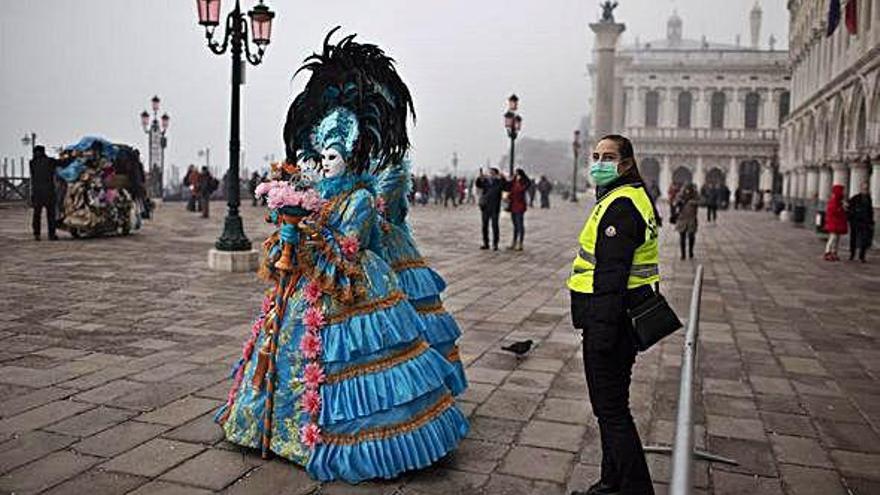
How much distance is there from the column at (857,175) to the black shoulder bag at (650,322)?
807 inches

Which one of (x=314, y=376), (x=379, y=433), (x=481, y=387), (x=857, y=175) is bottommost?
(x=481, y=387)

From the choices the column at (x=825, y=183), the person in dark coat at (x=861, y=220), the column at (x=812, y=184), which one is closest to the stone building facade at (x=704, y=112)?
the column at (x=812, y=184)

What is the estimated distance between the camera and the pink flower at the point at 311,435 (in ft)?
12.1

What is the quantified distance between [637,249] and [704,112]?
6940 centimetres

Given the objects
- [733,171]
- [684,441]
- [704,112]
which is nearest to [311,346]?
[684,441]

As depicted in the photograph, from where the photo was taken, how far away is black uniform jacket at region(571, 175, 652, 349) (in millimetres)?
3146

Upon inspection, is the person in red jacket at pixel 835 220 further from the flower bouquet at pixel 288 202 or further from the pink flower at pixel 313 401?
the pink flower at pixel 313 401

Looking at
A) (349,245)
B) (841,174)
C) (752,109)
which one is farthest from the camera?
(752,109)

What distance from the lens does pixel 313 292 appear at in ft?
12.4

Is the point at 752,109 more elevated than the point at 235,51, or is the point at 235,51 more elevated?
the point at 752,109

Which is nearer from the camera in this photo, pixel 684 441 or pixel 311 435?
pixel 684 441

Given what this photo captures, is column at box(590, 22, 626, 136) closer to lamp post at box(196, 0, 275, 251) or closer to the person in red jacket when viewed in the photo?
the person in red jacket

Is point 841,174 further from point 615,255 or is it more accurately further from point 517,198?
point 615,255

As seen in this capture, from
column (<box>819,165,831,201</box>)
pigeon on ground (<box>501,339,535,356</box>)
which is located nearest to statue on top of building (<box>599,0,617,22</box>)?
column (<box>819,165,831,201</box>)
